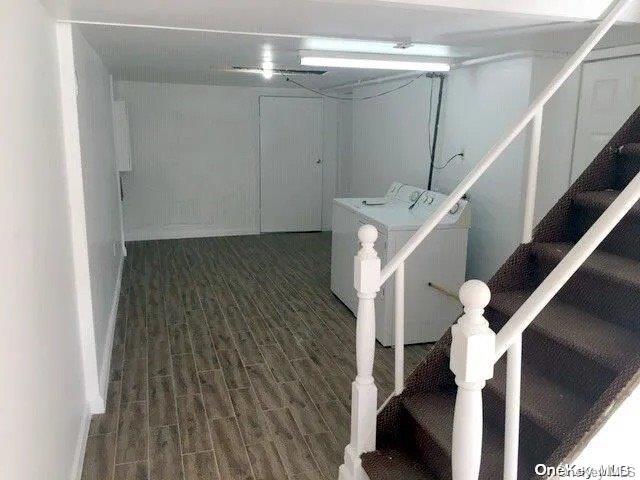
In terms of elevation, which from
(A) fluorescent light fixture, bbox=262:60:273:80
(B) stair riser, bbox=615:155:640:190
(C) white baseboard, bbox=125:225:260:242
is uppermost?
(A) fluorescent light fixture, bbox=262:60:273:80

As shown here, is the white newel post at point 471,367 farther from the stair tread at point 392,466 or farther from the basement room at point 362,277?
the stair tread at point 392,466

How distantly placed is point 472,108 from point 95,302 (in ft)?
10.6

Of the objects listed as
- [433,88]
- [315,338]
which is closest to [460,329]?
[315,338]

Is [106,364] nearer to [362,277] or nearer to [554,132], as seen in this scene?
[362,277]

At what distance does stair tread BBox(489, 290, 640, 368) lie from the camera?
5.93 ft

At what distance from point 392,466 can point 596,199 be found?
1.45 meters

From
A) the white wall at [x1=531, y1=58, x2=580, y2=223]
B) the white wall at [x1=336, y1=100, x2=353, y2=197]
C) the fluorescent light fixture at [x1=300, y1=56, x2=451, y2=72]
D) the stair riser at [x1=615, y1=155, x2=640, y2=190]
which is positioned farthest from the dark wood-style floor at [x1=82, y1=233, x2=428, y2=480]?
the white wall at [x1=336, y1=100, x2=353, y2=197]

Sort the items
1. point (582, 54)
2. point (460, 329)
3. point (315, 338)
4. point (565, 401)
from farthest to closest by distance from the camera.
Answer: point (315, 338)
point (582, 54)
point (565, 401)
point (460, 329)

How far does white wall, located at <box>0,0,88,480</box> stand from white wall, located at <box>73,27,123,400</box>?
1.23ft

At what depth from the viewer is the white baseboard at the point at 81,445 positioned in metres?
2.34

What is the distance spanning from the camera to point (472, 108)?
4344 millimetres

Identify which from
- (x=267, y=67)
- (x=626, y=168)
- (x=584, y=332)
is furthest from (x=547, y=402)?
(x=267, y=67)

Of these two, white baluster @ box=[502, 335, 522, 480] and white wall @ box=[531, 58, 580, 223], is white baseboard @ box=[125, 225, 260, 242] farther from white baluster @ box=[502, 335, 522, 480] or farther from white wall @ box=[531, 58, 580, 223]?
white baluster @ box=[502, 335, 522, 480]

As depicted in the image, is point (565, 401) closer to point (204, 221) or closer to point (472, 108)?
point (472, 108)
